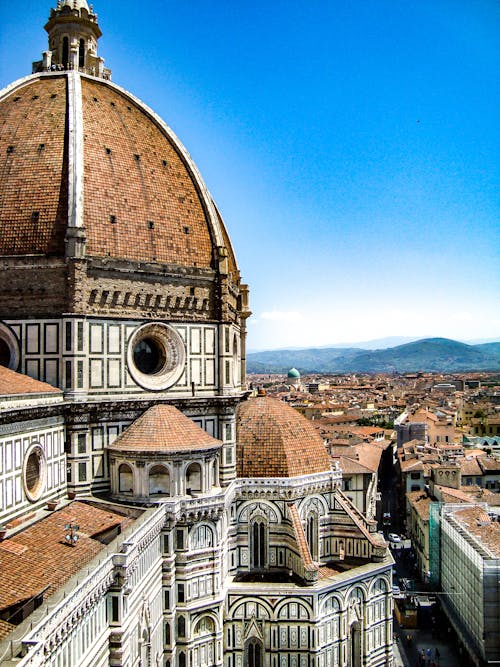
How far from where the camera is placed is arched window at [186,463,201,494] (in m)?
23.1

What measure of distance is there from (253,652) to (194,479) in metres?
6.92

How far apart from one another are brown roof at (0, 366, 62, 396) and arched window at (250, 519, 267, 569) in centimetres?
941

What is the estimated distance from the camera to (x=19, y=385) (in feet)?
67.2

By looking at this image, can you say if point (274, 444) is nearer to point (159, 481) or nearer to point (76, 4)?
point (159, 481)

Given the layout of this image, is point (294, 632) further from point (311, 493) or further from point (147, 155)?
point (147, 155)

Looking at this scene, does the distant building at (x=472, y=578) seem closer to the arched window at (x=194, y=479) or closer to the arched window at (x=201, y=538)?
the arched window at (x=201, y=538)

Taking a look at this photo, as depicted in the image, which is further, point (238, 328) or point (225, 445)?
point (238, 328)

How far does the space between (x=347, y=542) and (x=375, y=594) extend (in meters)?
2.20

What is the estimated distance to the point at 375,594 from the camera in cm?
2655

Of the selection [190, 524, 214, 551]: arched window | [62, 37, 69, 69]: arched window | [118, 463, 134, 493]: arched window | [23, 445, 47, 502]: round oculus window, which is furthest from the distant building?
[62, 37, 69, 69]: arched window

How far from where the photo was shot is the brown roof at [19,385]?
19.5 m

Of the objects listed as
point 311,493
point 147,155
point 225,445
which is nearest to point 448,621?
point 311,493

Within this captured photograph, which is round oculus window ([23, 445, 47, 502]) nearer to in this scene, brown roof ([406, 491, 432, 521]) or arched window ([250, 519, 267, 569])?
arched window ([250, 519, 267, 569])

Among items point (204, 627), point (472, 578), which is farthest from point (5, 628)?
point (472, 578)
